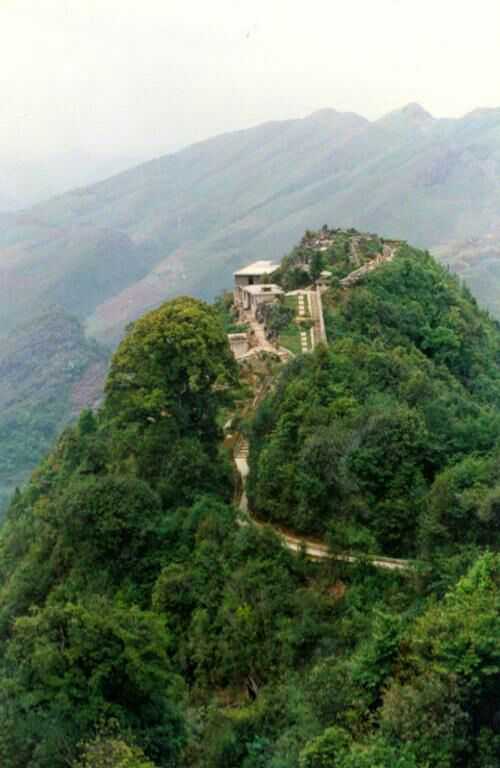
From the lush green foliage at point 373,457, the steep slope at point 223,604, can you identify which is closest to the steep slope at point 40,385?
the steep slope at point 223,604

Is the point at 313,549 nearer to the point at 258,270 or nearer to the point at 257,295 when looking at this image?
the point at 257,295

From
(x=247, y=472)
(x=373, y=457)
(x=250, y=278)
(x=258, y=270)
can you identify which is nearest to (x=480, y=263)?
(x=258, y=270)

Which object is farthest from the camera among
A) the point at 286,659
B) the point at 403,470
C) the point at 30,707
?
the point at 403,470

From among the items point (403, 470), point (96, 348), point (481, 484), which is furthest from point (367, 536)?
point (96, 348)

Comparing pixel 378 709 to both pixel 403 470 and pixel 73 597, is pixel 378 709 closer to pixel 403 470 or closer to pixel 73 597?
pixel 403 470

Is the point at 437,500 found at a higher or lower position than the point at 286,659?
higher

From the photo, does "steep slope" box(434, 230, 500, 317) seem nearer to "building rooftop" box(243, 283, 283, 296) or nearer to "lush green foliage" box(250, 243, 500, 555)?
"building rooftop" box(243, 283, 283, 296)
